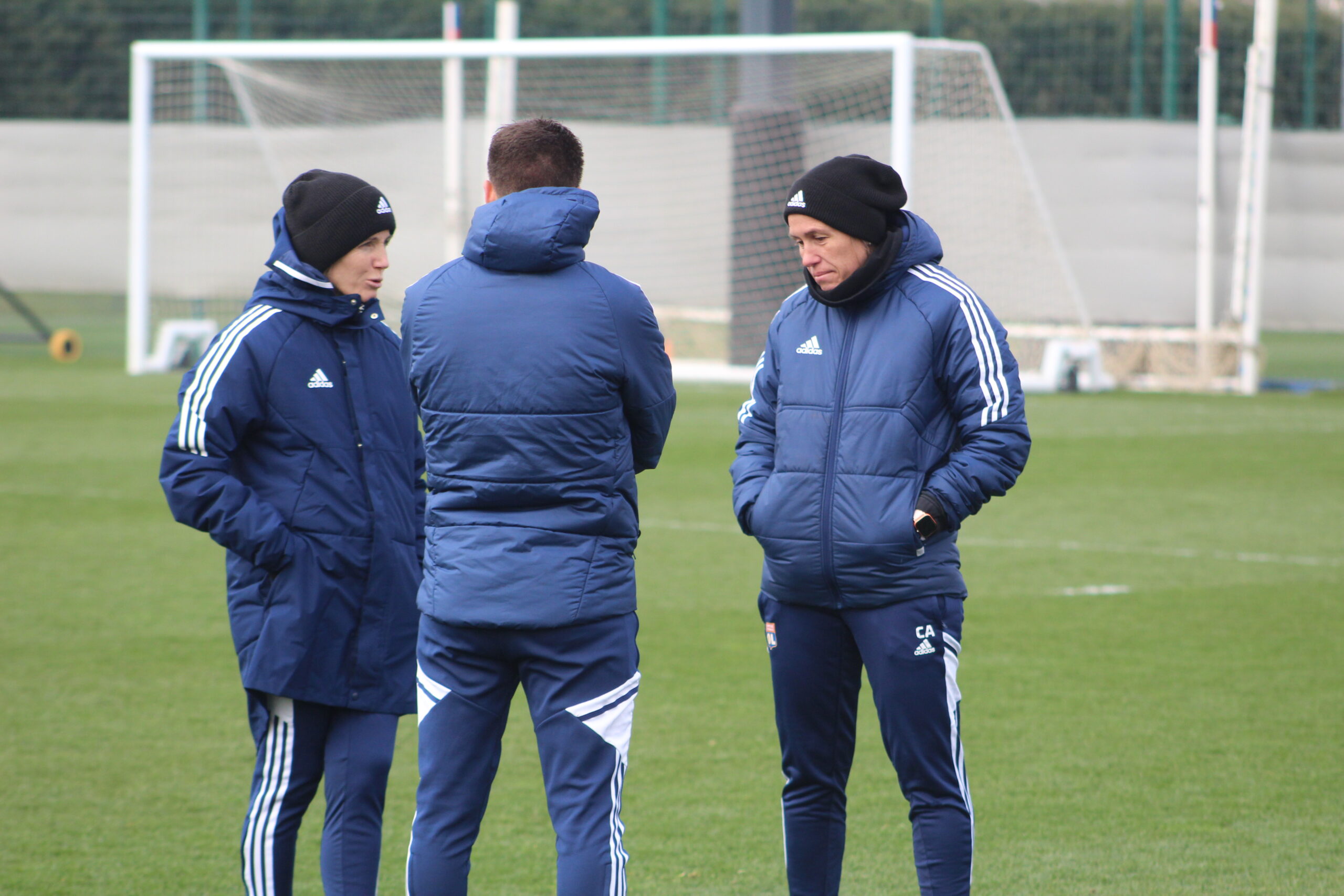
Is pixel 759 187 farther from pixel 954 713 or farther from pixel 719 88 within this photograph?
pixel 954 713

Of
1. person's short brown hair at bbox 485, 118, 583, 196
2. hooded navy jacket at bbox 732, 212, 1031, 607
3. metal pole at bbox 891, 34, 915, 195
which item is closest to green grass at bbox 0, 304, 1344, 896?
hooded navy jacket at bbox 732, 212, 1031, 607

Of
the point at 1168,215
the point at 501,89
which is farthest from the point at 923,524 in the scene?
the point at 1168,215

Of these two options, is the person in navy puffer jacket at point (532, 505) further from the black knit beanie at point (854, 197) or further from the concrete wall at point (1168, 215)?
the concrete wall at point (1168, 215)

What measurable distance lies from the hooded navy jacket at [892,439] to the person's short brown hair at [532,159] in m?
0.70

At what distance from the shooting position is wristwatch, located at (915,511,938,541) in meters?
3.28

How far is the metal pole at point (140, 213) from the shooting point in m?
17.5

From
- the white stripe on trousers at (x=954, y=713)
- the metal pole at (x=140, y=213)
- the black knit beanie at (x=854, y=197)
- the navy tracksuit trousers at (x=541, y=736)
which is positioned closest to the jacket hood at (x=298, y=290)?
the navy tracksuit trousers at (x=541, y=736)

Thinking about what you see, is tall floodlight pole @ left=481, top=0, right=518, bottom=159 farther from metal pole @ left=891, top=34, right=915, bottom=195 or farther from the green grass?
the green grass

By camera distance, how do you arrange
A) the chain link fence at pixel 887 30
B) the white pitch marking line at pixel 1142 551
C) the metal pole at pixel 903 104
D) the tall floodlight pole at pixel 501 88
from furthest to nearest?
the chain link fence at pixel 887 30, the tall floodlight pole at pixel 501 88, the metal pole at pixel 903 104, the white pitch marking line at pixel 1142 551

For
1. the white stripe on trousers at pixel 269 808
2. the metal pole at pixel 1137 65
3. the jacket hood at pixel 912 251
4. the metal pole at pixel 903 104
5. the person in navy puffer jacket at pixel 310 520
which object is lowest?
the white stripe on trousers at pixel 269 808

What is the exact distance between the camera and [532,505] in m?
2.98

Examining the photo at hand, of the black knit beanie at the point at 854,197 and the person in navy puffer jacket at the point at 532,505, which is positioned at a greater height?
the black knit beanie at the point at 854,197

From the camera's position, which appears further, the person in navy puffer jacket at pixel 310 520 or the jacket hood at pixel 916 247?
the jacket hood at pixel 916 247

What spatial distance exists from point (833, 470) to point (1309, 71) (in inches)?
989
